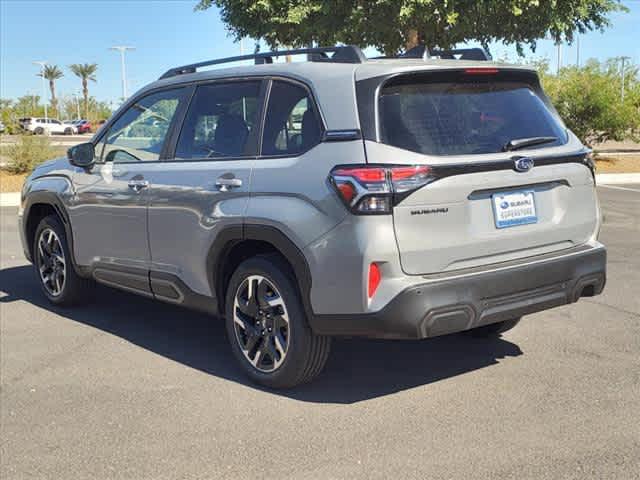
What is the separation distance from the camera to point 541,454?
11.8 ft

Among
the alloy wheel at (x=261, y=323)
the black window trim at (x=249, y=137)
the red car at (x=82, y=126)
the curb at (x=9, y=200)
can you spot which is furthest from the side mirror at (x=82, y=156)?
the red car at (x=82, y=126)

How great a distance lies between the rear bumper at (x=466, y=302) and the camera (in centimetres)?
394

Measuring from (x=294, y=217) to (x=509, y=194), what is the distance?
1140mm

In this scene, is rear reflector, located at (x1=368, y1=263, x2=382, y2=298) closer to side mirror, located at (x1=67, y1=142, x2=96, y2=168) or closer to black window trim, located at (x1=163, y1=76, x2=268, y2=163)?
black window trim, located at (x1=163, y1=76, x2=268, y2=163)

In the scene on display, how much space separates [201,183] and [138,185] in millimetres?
724

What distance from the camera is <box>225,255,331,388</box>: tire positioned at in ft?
14.3

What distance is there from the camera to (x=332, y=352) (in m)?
5.37

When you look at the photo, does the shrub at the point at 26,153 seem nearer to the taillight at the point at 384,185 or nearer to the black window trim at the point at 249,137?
the black window trim at the point at 249,137

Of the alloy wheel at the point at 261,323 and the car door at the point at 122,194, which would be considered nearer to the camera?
the alloy wheel at the point at 261,323

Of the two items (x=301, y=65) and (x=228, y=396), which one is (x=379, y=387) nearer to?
(x=228, y=396)

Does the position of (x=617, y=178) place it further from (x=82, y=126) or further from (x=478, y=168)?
(x=82, y=126)

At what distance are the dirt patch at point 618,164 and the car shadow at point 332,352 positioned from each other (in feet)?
54.3

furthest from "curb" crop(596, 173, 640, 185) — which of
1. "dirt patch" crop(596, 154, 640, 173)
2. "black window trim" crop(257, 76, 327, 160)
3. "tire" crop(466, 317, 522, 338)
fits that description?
"black window trim" crop(257, 76, 327, 160)

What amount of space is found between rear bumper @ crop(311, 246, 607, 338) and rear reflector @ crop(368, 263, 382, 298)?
0.11m
